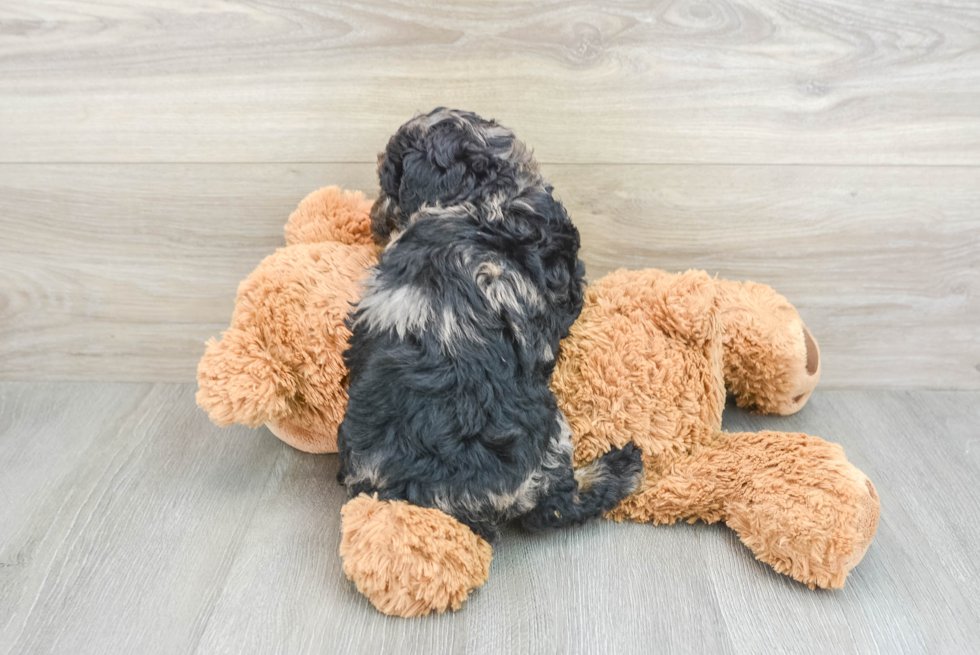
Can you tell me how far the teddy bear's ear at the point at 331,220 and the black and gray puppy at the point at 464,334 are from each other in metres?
0.16

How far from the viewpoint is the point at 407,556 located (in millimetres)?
677

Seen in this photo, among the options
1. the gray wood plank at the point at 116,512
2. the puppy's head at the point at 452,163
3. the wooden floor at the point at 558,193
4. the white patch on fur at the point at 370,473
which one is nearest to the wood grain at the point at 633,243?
the wooden floor at the point at 558,193

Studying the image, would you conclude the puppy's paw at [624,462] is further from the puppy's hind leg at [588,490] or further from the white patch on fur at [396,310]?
the white patch on fur at [396,310]

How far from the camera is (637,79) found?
93 centimetres

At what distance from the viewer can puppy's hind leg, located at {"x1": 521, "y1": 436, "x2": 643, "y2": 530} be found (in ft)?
2.51

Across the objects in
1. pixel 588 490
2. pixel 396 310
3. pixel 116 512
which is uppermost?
pixel 396 310

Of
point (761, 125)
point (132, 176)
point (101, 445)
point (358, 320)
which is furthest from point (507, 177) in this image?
point (101, 445)

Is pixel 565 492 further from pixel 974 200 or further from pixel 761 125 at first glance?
pixel 974 200

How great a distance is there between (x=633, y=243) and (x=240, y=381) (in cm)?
58

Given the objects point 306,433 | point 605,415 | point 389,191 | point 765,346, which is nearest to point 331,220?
point 389,191

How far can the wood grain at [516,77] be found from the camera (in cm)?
91

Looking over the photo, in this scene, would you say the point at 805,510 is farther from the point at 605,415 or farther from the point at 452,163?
the point at 452,163

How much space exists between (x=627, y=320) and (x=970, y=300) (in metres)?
0.60

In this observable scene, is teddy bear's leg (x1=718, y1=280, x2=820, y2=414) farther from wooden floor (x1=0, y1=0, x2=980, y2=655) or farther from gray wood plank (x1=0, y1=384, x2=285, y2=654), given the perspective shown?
gray wood plank (x1=0, y1=384, x2=285, y2=654)
